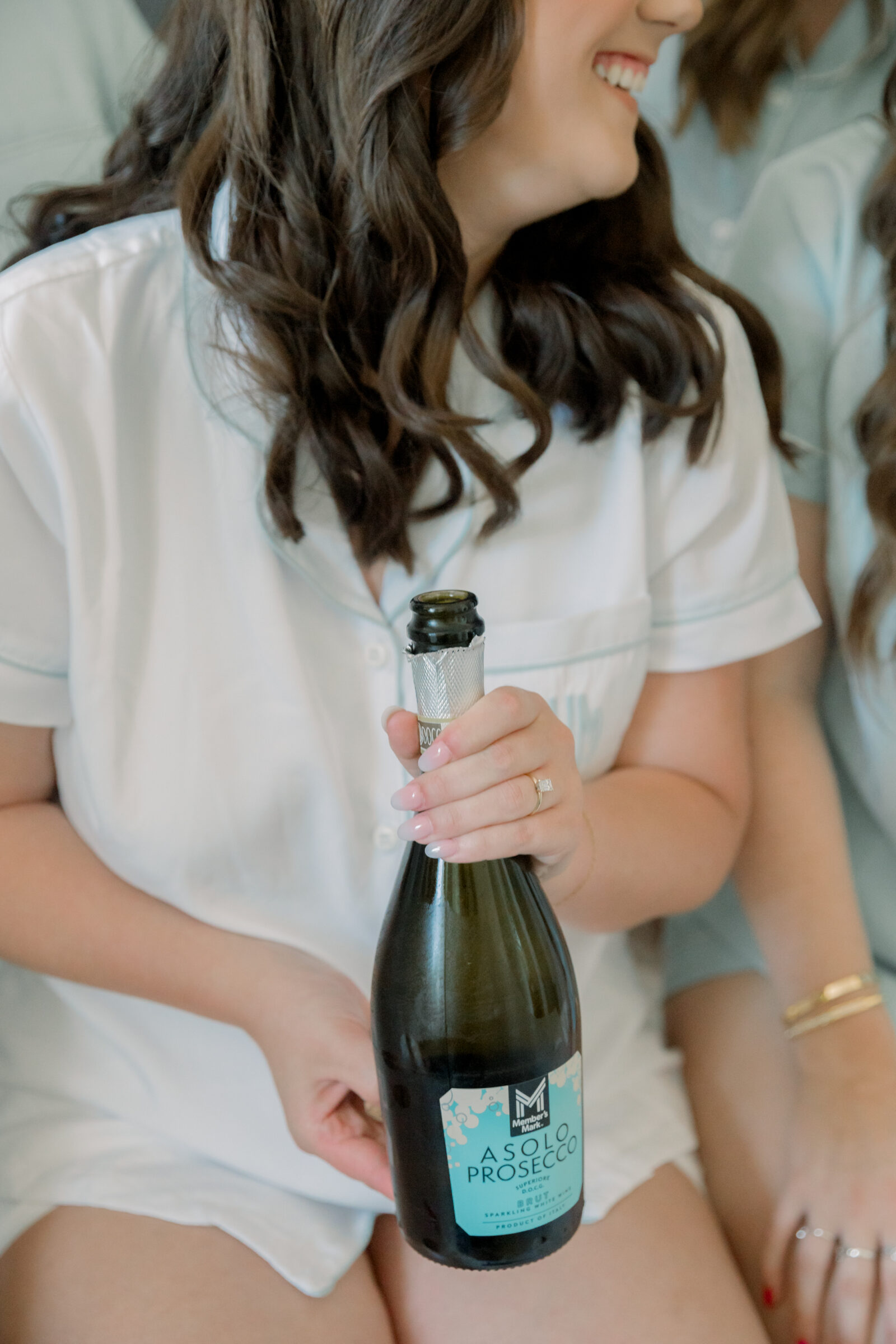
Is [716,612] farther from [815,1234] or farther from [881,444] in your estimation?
[815,1234]

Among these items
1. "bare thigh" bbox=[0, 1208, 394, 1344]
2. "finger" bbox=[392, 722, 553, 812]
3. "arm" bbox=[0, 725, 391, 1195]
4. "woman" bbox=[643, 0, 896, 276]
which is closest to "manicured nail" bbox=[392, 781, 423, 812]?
"finger" bbox=[392, 722, 553, 812]

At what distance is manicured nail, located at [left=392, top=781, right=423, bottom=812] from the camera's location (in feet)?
1.98

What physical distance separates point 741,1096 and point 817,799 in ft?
0.89

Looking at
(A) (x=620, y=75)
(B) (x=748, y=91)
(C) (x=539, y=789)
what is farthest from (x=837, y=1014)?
(B) (x=748, y=91)

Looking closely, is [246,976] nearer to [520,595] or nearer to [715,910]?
[520,595]

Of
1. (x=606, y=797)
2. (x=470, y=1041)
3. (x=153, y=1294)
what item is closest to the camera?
(x=470, y=1041)

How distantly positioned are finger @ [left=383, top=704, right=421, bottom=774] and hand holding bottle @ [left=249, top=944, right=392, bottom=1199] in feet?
0.77

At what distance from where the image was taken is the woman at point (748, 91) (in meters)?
1.23

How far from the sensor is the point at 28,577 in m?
0.83

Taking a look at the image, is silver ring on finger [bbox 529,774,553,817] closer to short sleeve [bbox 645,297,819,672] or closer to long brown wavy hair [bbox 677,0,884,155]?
short sleeve [bbox 645,297,819,672]

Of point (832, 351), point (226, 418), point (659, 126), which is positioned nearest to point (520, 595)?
point (226, 418)

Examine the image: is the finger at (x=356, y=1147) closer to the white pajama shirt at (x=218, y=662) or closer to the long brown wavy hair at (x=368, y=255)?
the white pajama shirt at (x=218, y=662)

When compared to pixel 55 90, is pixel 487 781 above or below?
below

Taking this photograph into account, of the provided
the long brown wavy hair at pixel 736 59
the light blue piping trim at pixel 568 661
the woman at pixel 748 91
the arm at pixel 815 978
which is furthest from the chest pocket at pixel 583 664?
the long brown wavy hair at pixel 736 59
